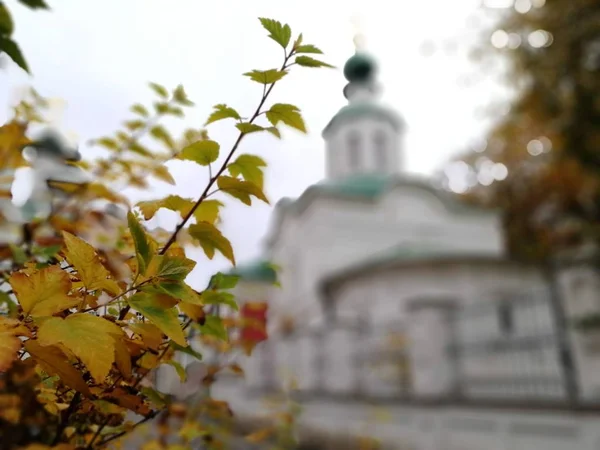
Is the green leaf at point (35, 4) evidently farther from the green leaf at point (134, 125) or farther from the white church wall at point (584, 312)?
the white church wall at point (584, 312)

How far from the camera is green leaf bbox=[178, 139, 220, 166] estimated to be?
2.21ft

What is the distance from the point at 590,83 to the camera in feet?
30.3

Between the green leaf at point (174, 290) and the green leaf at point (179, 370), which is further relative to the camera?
the green leaf at point (179, 370)

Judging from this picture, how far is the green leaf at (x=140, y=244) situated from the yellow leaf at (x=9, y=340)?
0.13 metres

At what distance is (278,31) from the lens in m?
Result: 0.63

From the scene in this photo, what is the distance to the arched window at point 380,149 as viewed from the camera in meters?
18.4

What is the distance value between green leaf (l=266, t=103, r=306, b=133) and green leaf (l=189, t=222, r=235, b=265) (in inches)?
6.4

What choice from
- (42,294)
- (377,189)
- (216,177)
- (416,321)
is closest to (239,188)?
(216,177)

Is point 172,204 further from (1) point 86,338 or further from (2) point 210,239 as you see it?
(1) point 86,338

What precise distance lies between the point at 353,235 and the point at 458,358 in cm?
979

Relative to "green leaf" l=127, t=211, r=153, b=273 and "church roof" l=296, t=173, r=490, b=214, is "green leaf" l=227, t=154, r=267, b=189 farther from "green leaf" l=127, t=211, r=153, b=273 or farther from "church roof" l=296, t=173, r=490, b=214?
"church roof" l=296, t=173, r=490, b=214

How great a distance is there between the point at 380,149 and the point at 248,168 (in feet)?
60.0

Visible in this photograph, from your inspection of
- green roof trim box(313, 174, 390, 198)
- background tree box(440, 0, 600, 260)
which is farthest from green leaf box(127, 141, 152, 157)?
green roof trim box(313, 174, 390, 198)

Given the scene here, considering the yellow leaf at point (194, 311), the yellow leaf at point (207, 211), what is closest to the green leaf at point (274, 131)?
the yellow leaf at point (207, 211)
